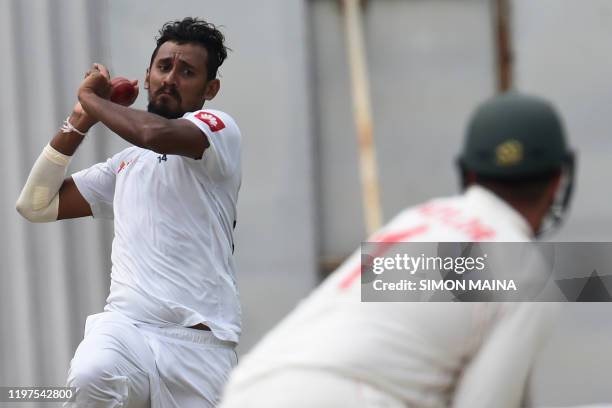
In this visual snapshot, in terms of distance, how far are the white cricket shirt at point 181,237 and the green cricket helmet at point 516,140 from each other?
5.21ft

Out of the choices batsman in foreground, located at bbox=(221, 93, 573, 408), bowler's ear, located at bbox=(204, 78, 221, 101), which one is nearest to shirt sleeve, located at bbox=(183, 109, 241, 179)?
bowler's ear, located at bbox=(204, 78, 221, 101)

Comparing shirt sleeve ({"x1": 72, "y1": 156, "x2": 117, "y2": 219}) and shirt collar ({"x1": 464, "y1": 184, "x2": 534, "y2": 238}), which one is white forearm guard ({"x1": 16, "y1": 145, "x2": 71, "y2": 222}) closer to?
shirt sleeve ({"x1": 72, "y1": 156, "x2": 117, "y2": 219})

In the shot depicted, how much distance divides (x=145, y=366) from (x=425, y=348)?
1718 mm

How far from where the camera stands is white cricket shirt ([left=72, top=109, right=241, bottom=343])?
3.85 m

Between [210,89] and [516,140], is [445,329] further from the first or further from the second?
[210,89]

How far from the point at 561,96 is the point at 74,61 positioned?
2.04 meters

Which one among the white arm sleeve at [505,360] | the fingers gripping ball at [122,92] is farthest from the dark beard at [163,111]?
the white arm sleeve at [505,360]

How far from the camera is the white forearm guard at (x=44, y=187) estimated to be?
4188 millimetres

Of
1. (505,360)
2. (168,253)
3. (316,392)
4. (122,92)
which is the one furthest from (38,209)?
(505,360)

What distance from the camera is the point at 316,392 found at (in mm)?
2225

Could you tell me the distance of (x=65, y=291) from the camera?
5203 millimetres

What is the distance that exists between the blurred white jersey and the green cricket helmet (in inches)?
4.5

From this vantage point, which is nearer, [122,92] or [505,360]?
[505,360]

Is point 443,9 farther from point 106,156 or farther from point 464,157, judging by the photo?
point 464,157
